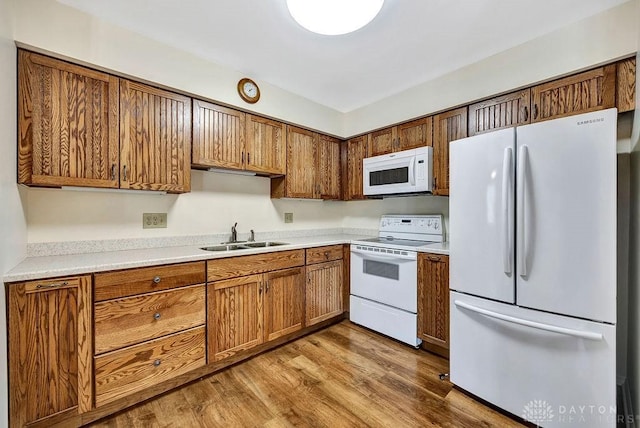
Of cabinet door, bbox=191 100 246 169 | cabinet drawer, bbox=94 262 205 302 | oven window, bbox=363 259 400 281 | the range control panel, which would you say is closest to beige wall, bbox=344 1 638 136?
the range control panel

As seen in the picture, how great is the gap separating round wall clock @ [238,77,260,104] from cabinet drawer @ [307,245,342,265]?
4.93ft

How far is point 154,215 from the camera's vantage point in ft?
7.25

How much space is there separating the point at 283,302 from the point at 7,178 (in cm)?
189

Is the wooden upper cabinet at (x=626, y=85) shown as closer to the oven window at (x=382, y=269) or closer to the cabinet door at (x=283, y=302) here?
the oven window at (x=382, y=269)

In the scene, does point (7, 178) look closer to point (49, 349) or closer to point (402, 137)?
point (49, 349)

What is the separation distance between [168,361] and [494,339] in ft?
6.75

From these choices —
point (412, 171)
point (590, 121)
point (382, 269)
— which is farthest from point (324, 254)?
point (590, 121)

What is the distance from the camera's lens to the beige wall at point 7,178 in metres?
1.25

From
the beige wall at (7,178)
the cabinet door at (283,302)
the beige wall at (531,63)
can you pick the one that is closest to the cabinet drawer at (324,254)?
the cabinet door at (283,302)

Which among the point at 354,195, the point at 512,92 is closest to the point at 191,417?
the point at 354,195

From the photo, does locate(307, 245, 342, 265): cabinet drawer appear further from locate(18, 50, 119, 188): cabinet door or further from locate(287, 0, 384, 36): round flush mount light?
locate(287, 0, 384, 36): round flush mount light

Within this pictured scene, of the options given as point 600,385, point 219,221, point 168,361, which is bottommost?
point 168,361

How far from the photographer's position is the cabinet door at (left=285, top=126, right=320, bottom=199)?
286 centimetres

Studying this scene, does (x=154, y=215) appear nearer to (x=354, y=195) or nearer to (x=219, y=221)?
(x=219, y=221)
